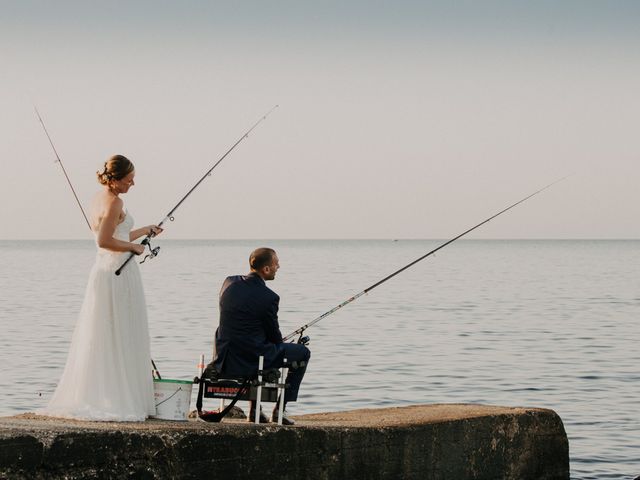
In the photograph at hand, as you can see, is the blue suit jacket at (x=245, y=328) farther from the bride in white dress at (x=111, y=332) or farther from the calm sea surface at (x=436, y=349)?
the calm sea surface at (x=436, y=349)

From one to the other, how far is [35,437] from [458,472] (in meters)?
2.93

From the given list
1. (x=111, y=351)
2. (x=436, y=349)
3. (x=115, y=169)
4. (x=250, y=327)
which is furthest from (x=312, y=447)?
(x=436, y=349)

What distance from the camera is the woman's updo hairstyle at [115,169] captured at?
7758mm

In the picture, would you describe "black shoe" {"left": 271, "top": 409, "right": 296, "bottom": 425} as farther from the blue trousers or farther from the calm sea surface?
the calm sea surface

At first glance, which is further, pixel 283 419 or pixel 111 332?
pixel 283 419

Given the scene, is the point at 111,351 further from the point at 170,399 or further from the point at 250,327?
the point at 250,327

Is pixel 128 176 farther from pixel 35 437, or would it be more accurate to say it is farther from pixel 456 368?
pixel 456 368

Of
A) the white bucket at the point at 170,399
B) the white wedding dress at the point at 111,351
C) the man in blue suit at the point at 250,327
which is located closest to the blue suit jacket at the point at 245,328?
the man in blue suit at the point at 250,327

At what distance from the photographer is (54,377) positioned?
17.6 m

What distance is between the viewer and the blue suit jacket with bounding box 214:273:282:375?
7.88 meters

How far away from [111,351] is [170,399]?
1.48 ft

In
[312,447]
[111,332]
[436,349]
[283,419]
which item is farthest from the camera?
[436,349]

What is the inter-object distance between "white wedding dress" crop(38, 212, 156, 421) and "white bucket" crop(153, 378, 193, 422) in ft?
0.15

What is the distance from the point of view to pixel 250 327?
7.89 meters
